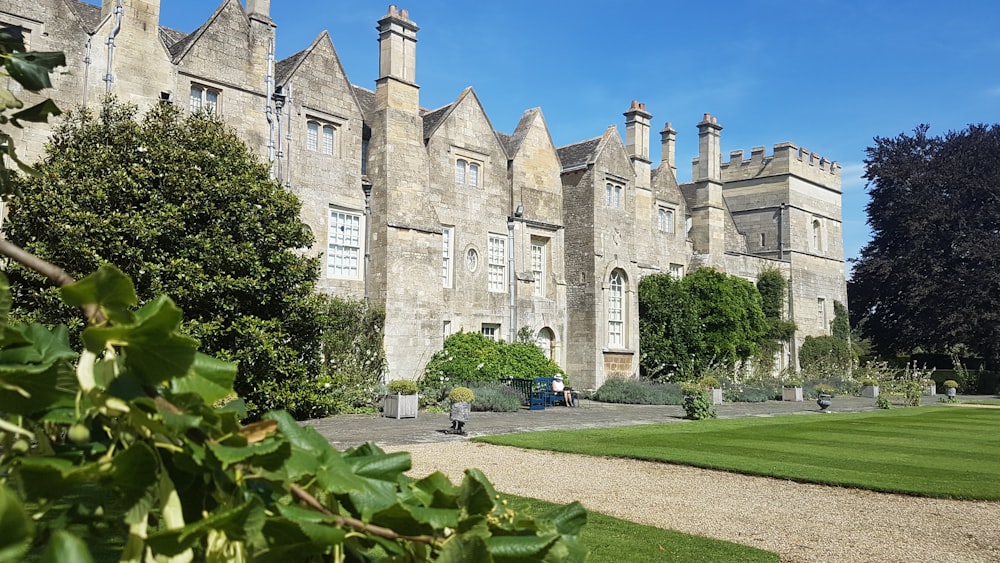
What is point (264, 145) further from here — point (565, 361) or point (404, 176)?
point (565, 361)

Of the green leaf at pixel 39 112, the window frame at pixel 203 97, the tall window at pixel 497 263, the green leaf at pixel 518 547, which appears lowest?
the green leaf at pixel 518 547

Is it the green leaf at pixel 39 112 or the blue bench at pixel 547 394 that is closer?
the green leaf at pixel 39 112

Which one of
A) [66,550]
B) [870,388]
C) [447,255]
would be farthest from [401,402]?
[870,388]

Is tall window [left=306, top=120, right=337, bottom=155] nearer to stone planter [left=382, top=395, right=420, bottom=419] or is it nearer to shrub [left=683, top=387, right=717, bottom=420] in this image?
stone planter [left=382, top=395, right=420, bottom=419]

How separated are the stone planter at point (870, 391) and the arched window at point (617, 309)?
11.5m

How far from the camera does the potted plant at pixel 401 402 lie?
1822cm

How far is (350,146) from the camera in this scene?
2245cm

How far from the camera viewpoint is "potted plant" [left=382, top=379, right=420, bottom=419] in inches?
717

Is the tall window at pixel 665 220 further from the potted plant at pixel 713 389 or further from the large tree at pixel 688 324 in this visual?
the potted plant at pixel 713 389

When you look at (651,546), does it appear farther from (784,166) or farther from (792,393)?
(784,166)

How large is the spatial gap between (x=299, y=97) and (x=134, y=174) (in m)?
7.63

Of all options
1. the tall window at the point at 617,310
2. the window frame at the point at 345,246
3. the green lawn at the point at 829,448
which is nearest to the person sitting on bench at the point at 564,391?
the green lawn at the point at 829,448

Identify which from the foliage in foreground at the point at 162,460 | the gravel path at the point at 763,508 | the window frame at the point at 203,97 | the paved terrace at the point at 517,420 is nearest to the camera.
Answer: the foliage in foreground at the point at 162,460

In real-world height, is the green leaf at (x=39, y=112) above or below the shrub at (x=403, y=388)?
above
